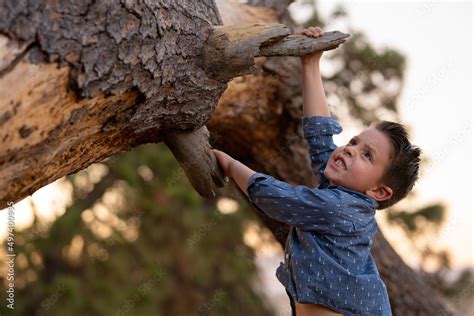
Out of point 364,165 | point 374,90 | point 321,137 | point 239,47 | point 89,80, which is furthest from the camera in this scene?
point 374,90

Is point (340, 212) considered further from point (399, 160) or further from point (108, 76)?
point (108, 76)

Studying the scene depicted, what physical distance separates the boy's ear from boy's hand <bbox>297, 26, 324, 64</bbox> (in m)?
0.50

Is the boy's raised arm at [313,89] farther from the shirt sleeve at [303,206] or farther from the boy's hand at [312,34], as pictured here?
the shirt sleeve at [303,206]

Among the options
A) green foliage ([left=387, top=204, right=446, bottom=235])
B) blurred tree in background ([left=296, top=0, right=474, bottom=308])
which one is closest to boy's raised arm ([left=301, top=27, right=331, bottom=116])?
blurred tree in background ([left=296, top=0, right=474, bottom=308])

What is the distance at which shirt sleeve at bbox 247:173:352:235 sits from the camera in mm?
1866

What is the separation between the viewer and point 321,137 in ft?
7.34

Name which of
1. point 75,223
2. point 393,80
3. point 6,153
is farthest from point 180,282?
point 6,153

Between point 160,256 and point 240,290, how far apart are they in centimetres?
83

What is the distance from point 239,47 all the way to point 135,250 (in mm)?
4232

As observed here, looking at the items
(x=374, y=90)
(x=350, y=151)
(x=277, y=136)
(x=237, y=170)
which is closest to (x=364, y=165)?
(x=350, y=151)

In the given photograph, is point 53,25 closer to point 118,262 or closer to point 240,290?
point 118,262

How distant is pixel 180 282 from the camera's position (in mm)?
6336

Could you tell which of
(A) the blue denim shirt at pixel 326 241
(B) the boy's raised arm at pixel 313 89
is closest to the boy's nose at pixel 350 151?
(A) the blue denim shirt at pixel 326 241

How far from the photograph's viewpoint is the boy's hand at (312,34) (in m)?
2.08
